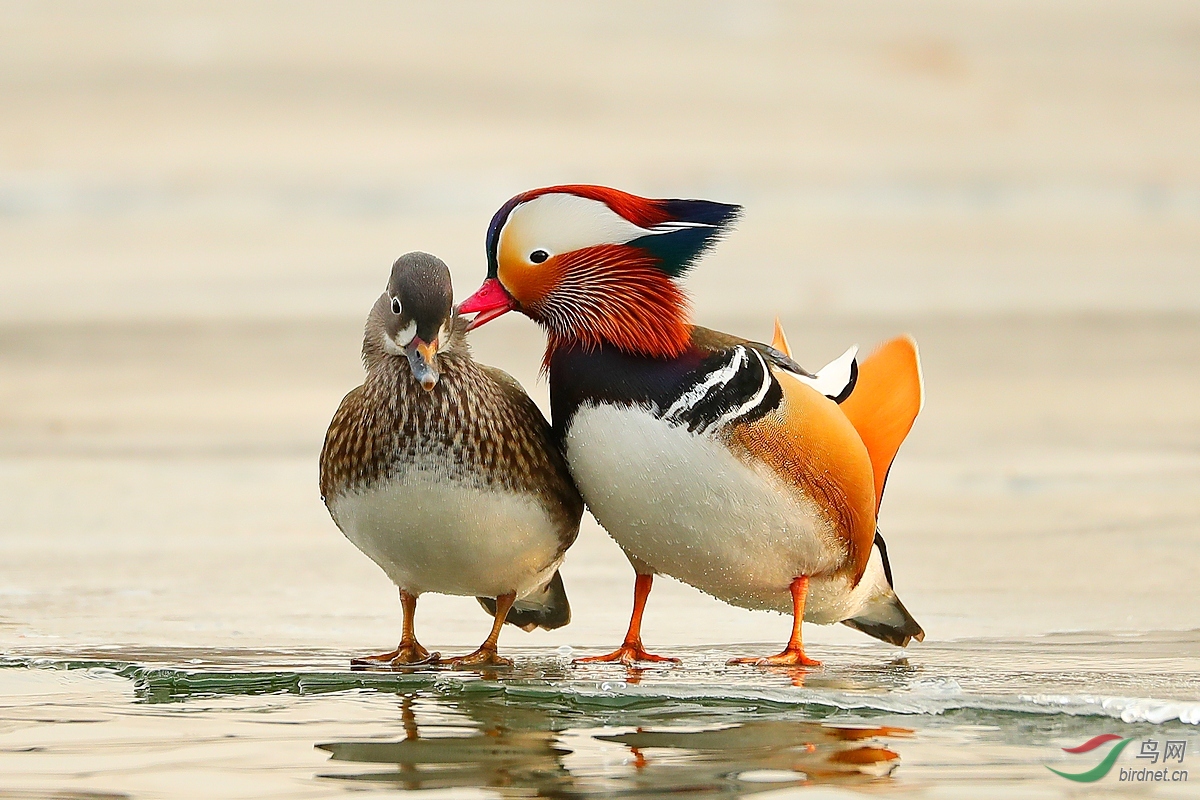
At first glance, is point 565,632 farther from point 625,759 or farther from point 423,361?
point 625,759

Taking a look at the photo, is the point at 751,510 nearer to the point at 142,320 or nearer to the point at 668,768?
the point at 668,768

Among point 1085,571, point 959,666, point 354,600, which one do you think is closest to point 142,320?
point 354,600

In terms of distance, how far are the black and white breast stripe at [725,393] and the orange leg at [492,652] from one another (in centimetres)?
80

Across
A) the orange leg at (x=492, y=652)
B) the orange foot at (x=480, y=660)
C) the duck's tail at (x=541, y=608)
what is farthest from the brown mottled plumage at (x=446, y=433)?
the duck's tail at (x=541, y=608)

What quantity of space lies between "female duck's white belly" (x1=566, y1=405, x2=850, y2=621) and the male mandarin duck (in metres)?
0.17

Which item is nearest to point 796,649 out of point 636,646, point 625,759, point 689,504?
point 636,646

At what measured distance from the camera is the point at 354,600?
6.43m

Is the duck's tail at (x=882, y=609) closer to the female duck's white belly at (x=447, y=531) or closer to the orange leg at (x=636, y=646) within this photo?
the orange leg at (x=636, y=646)

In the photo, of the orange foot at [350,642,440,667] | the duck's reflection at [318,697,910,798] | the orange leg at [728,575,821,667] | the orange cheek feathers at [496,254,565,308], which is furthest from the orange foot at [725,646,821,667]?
the orange cheek feathers at [496,254,565,308]

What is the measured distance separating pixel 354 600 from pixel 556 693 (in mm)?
1910

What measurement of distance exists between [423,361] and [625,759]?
4.05ft

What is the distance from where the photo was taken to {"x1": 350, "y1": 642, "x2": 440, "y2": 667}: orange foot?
512 centimetres

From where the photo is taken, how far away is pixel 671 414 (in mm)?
4855

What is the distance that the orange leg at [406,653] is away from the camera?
5.14m
